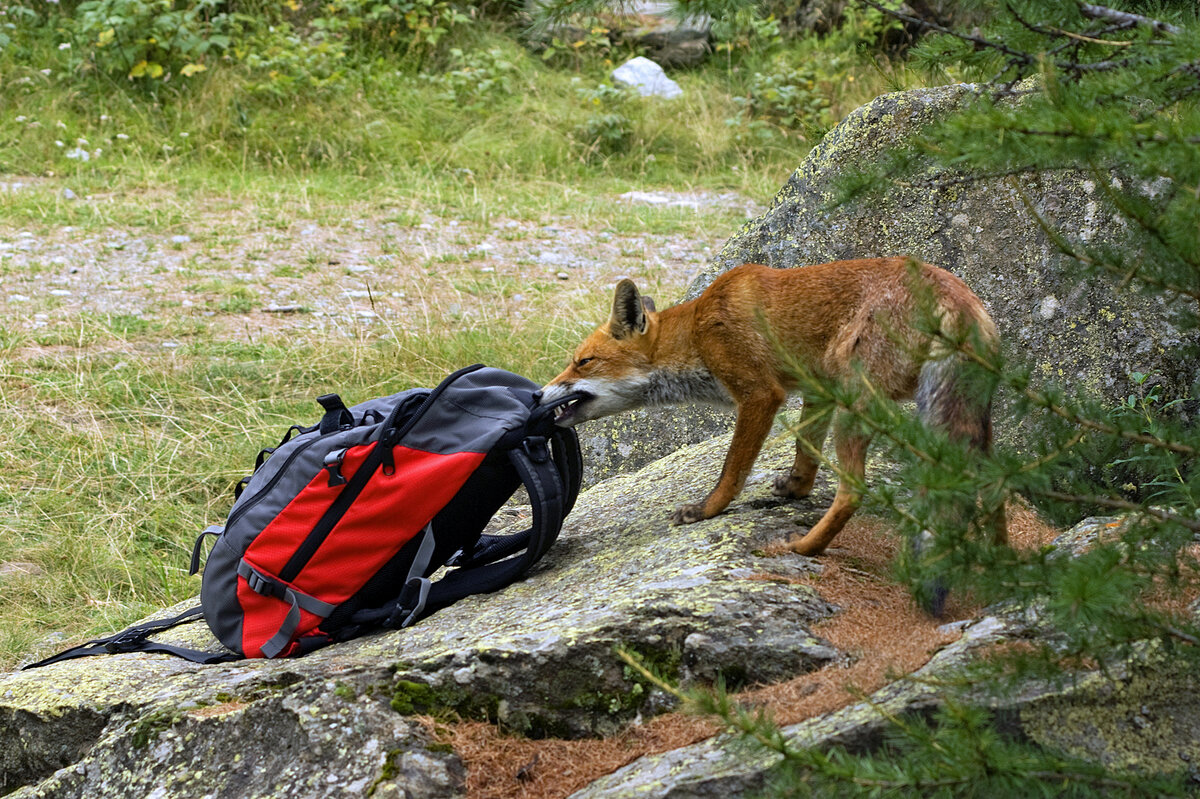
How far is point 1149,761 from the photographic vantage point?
2084 mm

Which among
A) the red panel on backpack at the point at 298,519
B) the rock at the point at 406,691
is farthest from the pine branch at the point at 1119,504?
the red panel on backpack at the point at 298,519

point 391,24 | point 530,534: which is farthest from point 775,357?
point 391,24

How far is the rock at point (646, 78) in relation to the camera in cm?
1232

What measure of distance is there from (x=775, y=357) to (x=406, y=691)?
158 centimetres

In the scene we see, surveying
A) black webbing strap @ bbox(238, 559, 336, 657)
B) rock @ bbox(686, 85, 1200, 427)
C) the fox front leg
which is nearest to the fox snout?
the fox front leg

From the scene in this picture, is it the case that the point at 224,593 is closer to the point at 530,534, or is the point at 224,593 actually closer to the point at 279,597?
the point at 279,597

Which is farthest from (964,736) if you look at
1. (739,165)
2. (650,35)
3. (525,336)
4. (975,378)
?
(650,35)

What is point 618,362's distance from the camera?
386 cm

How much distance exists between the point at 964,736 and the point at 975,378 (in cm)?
61

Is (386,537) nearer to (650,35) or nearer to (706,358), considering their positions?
(706,358)

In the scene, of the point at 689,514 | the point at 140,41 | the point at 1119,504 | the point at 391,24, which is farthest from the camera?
the point at 391,24

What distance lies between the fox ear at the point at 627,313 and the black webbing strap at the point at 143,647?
1.72m

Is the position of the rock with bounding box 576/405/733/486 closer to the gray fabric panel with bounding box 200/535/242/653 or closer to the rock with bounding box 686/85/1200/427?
the rock with bounding box 686/85/1200/427

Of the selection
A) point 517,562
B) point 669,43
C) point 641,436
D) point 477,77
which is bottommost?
point 641,436
